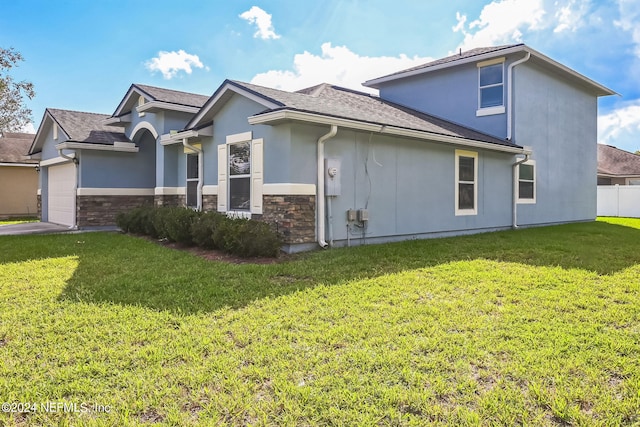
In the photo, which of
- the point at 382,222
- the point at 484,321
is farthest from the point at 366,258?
the point at 484,321

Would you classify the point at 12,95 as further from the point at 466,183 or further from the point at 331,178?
the point at 466,183

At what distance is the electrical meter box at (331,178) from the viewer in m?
8.80

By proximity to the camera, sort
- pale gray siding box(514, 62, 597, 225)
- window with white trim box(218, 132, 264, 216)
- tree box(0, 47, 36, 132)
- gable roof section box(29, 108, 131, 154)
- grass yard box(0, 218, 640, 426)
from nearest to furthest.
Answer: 1. grass yard box(0, 218, 640, 426)
2. window with white trim box(218, 132, 264, 216)
3. pale gray siding box(514, 62, 597, 225)
4. gable roof section box(29, 108, 131, 154)
5. tree box(0, 47, 36, 132)

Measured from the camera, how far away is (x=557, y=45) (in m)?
15.6

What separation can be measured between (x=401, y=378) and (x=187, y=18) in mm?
12596

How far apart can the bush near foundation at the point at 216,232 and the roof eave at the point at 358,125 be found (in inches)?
79.2

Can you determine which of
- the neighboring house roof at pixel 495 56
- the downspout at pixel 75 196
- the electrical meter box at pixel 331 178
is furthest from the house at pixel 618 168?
the downspout at pixel 75 196

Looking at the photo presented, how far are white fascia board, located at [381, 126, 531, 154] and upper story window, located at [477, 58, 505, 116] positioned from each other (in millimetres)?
1576

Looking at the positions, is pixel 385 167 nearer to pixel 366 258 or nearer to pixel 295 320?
pixel 366 258

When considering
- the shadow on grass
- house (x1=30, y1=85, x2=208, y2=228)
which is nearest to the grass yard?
the shadow on grass

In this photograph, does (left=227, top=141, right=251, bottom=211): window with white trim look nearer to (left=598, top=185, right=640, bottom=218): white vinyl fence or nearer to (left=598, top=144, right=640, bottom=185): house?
(left=598, top=185, right=640, bottom=218): white vinyl fence

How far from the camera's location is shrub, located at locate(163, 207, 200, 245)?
933cm

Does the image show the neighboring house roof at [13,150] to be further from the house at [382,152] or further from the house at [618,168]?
the house at [618,168]

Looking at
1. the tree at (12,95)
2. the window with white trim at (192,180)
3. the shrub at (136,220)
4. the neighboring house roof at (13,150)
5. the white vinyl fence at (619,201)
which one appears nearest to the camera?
the shrub at (136,220)
